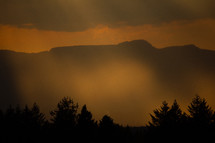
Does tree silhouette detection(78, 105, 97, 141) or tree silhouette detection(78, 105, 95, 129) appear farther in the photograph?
tree silhouette detection(78, 105, 95, 129)

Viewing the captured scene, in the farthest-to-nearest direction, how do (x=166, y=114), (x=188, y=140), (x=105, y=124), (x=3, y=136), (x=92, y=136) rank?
(x=166, y=114), (x=3, y=136), (x=92, y=136), (x=105, y=124), (x=188, y=140)

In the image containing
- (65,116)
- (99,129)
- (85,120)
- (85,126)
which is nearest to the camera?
(99,129)

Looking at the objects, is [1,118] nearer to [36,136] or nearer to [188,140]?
[36,136]

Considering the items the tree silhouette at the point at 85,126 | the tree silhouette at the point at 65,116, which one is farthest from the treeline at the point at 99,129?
the tree silhouette at the point at 65,116

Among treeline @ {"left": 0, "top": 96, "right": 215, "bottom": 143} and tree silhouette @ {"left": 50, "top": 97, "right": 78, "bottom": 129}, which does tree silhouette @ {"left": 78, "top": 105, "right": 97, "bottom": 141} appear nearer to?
treeline @ {"left": 0, "top": 96, "right": 215, "bottom": 143}

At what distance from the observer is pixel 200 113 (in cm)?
5475

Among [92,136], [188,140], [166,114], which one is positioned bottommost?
[188,140]

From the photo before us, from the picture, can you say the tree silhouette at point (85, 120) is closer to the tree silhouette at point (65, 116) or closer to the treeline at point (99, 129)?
the treeline at point (99, 129)

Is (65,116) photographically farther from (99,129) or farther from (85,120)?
(99,129)

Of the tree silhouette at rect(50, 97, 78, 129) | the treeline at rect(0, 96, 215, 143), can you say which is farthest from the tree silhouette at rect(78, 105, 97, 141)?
the tree silhouette at rect(50, 97, 78, 129)

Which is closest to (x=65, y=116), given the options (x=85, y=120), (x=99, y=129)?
(x=85, y=120)

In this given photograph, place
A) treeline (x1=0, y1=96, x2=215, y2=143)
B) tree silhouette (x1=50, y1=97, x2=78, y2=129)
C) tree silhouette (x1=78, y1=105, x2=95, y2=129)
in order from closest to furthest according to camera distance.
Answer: treeline (x1=0, y1=96, x2=215, y2=143)
tree silhouette (x1=78, y1=105, x2=95, y2=129)
tree silhouette (x1=50, y1=97, x2=78, y2=129)

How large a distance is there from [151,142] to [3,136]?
21657mm

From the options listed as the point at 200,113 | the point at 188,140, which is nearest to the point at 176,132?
the point at 188,140
